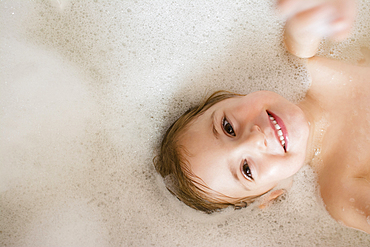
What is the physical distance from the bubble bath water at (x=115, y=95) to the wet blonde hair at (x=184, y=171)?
41mm

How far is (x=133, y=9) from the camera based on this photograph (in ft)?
3.00

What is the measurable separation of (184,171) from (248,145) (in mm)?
210

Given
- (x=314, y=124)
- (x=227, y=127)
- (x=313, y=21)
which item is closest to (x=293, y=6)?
(x=313, y=21)

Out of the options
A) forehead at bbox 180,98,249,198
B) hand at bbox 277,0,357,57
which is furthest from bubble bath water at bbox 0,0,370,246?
forehead at bbox 180,98,249,198

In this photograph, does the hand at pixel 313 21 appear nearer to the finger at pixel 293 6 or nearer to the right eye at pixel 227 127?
the finger at pixel 293 6

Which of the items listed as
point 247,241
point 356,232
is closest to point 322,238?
point 356,232

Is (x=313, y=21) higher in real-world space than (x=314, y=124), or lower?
higher

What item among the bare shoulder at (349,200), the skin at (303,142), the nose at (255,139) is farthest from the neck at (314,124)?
the nose at (255,139)

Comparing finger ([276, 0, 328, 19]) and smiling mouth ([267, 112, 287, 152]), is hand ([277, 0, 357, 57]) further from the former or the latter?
smiling mouth ([267, 112, 287, 152])

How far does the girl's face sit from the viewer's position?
71 cm

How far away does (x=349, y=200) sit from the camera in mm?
Result: 828

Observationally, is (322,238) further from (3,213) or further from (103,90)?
(3,213)

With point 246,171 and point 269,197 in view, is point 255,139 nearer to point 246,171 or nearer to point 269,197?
point 246,171

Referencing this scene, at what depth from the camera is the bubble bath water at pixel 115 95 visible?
2.98 feet
